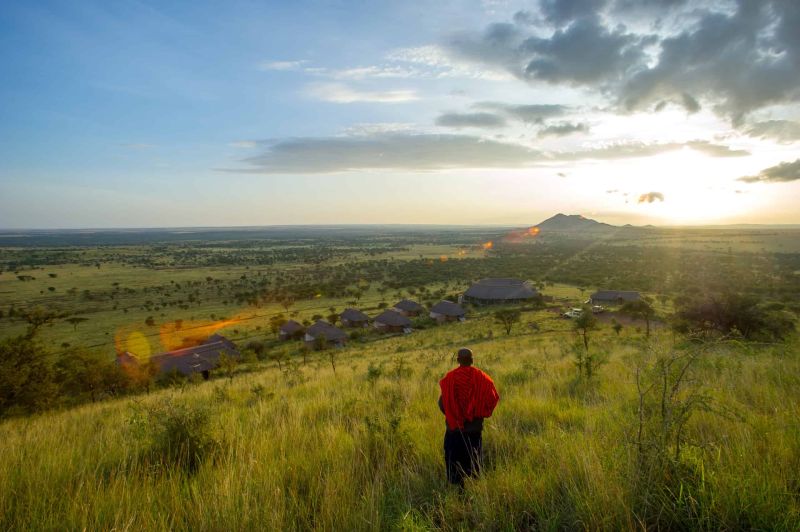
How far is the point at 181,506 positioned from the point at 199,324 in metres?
52.0

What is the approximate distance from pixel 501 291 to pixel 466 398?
54.7 m

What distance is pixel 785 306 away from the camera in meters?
41.6

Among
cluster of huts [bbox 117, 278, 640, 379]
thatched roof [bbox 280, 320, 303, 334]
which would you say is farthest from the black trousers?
thatched roof [bbox 280, 320, 303, 334]

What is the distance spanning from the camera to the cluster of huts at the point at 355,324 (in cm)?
2875

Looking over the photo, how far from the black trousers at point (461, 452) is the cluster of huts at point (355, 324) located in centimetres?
2584

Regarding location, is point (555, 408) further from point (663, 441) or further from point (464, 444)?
point (663, 441)

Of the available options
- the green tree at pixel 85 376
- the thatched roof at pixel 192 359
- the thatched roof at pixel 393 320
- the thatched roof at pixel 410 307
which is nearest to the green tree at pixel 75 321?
the thatched roof at pixel 192 359

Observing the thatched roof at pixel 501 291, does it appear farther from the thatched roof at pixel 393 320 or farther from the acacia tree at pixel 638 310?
the thatched roof at pixel 393 320

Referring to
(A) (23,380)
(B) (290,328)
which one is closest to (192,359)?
(B) (290,328)

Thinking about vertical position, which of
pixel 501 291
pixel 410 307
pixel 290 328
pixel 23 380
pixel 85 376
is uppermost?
pixel 23 380

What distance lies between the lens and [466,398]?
377 centimetres

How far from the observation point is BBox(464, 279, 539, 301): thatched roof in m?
55.0

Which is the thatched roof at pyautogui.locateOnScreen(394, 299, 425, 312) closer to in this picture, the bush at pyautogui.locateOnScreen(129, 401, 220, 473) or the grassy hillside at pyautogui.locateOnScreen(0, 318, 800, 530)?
the grassy hillside at pyautogui.locateOnScreen(0, 318, 800, 530)

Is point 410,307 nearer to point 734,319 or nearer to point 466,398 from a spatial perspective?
point 734,319
